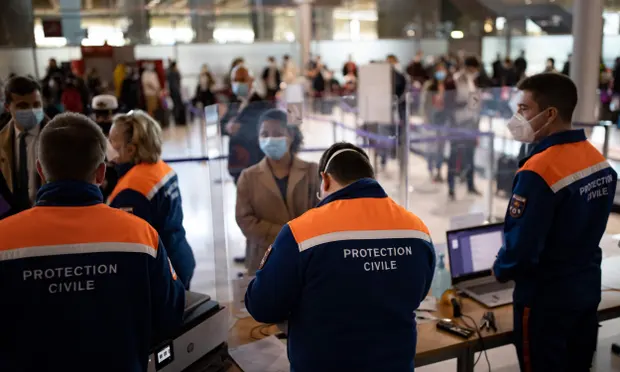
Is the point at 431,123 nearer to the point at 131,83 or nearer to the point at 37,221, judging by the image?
the point at 131,83

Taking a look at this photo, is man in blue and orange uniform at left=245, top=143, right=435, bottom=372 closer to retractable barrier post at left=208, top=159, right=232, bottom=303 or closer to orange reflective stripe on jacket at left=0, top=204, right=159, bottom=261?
orange reflective stripe on jacket at left=0, top=204, right=159, bottom=261

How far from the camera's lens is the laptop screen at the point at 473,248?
297 cm

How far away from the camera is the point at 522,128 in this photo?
2594 millimetres

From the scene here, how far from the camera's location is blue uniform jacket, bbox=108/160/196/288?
9.21 ft

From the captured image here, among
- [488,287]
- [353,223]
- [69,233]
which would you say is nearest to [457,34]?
[488,287]

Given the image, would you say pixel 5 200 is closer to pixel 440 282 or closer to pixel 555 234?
pixel 440 282

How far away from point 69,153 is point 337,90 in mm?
14077

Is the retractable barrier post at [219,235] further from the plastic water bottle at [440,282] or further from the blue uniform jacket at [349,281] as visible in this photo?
the blue uniform jacket at [349,281]

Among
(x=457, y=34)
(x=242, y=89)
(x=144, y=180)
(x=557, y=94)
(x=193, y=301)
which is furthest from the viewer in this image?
(x=457, y=34)

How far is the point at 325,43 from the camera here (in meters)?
20.3

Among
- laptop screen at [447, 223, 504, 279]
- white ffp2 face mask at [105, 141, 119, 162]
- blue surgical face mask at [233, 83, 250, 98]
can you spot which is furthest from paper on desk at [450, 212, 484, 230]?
blue surgical face mask at [233, 83, 250, 98]

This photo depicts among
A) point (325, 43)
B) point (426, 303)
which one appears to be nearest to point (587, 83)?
point (426, 303)

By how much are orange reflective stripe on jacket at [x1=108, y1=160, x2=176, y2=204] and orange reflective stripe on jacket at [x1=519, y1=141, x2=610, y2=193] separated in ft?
5.55

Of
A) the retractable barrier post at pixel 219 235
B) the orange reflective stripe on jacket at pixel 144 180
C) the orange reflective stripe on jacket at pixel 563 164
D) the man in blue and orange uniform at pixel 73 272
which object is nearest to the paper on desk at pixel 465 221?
the orange reflective stripe on jacket at pixel 563 164
